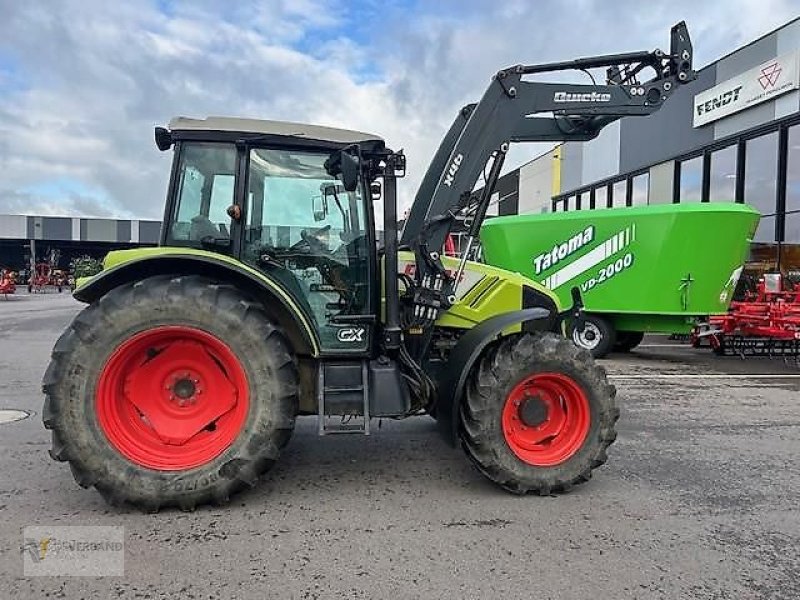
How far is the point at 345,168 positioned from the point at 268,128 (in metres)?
0.71

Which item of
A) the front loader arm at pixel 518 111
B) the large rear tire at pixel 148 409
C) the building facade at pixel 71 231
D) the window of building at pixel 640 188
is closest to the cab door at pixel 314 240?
the large rear tire at pixel 148 409

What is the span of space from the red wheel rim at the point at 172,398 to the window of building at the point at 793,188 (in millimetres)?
12500

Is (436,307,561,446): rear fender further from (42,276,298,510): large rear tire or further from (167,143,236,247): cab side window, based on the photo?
(167,143,236,247): cab side window

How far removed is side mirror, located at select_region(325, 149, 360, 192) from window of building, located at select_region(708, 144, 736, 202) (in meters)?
13.0

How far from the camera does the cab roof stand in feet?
13.4

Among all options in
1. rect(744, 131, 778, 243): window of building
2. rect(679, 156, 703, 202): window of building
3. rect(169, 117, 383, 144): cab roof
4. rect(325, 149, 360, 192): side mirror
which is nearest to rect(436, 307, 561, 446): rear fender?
rect(325, 149, 360, 192): side mirror

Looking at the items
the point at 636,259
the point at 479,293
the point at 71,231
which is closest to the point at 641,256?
the point at 636,259

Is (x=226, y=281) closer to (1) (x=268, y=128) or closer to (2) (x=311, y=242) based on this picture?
(2) (x=311, y=242)

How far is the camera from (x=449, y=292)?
451 cm

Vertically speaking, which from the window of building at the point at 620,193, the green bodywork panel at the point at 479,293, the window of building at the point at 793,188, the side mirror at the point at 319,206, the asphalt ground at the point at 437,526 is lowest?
the asphalt ground at the point at 437,526

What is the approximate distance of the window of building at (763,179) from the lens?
42.6 feet

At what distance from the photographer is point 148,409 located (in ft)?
13.0

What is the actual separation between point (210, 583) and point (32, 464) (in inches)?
97.8

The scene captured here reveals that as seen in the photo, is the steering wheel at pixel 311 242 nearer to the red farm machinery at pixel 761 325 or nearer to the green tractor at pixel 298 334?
the green tractor at pixel 298 334
